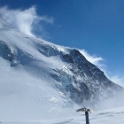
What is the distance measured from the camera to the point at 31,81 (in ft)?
267

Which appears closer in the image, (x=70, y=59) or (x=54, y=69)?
(x=54, y=69)

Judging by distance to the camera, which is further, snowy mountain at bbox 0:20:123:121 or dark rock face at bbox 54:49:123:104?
dark rock face at bbox 54:49:123:104

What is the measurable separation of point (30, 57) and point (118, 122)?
7072cm

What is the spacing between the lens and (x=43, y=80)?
86.2 metres

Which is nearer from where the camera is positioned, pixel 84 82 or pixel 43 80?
pixel 43 80

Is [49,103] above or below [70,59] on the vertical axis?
below

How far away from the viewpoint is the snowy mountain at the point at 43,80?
68062 millimetres

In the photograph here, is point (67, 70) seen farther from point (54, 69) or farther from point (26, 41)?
point (26, 41)

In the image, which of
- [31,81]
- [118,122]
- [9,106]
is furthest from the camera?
[31,81]

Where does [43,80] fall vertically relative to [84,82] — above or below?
below

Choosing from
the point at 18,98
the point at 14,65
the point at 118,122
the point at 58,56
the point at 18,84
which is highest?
the point at 58,56

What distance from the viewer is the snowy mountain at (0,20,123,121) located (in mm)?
68062

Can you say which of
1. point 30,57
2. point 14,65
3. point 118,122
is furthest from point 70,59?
point 118,122

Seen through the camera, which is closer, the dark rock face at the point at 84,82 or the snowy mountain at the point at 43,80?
the snowy mountain at the point at 43,80
